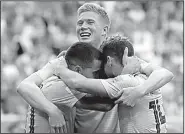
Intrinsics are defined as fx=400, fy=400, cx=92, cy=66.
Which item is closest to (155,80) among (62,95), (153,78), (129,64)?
(153,78)

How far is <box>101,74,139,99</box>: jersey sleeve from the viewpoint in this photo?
1.37 m

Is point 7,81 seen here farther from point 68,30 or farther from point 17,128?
point 68,30

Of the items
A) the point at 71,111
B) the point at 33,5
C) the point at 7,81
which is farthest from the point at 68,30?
the point at 71,111

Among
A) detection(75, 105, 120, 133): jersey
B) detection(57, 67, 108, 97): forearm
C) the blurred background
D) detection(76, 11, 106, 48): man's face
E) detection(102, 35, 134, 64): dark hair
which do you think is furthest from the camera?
the blurred background

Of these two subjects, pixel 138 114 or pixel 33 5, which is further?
pixel 33 5

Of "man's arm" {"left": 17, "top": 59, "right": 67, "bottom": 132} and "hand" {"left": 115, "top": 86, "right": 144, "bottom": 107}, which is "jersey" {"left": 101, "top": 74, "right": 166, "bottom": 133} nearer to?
"hand" {"left": 115, "top": 86, "right": 144, "bottom": 107}

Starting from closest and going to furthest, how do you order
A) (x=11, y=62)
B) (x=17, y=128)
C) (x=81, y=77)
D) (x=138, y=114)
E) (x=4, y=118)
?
(x=81, y=77), (x=138, y=114), (x=17, y=128), (x=4, y=118), (x=11, y=62)

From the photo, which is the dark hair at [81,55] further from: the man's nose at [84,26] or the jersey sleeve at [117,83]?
the man's nose at [84,26]

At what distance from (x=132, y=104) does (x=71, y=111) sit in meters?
0.26

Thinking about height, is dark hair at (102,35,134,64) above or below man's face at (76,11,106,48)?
below

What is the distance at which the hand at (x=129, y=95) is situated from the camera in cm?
137

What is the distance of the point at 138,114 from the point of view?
146 centimetres

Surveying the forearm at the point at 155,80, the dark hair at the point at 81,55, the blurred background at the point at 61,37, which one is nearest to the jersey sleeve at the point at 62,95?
the dark hair at the point at 81,55

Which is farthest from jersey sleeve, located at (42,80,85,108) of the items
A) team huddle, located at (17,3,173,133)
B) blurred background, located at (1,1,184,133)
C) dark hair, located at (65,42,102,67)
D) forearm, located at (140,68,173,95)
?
blurred background, located at (1,1,184,133)
